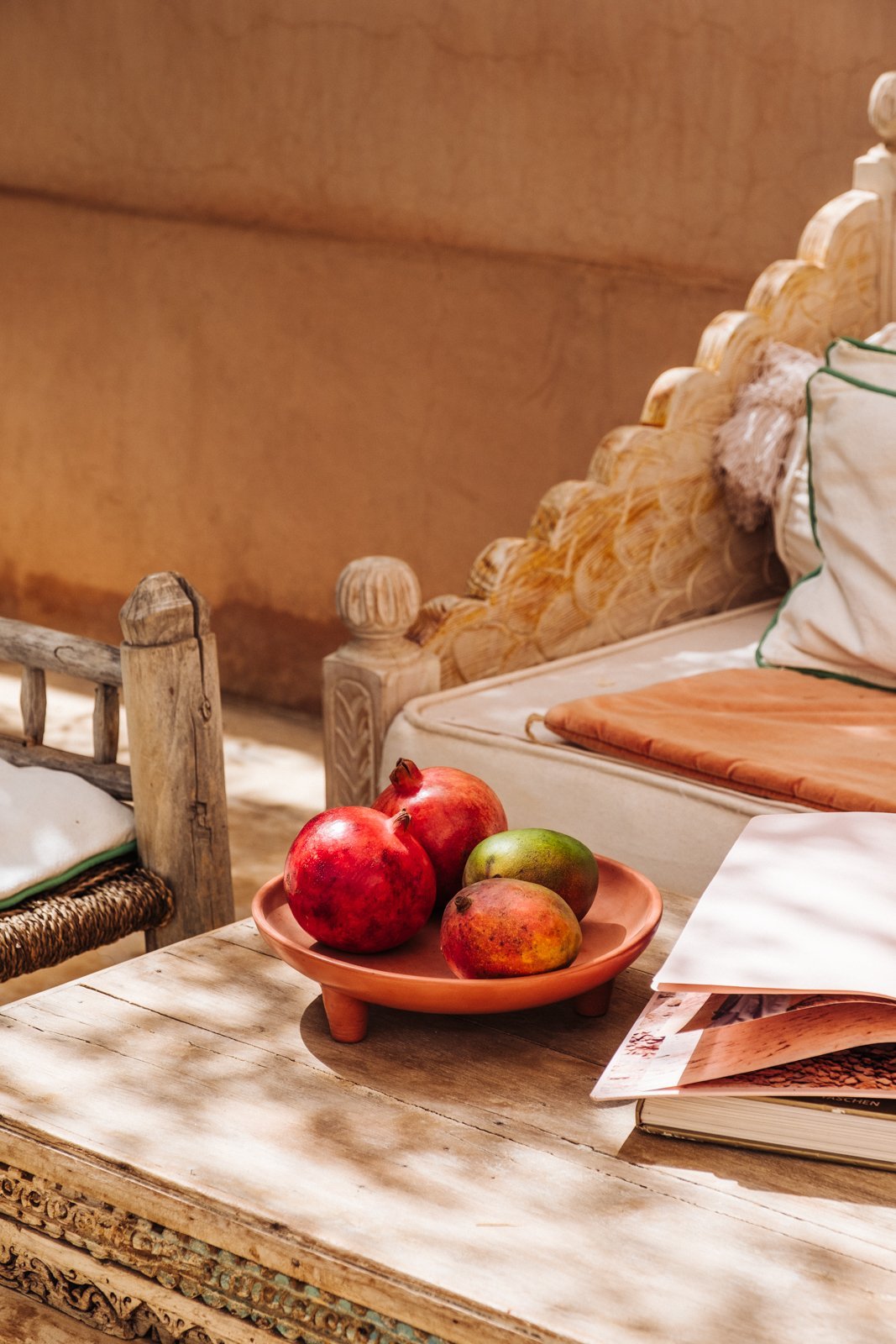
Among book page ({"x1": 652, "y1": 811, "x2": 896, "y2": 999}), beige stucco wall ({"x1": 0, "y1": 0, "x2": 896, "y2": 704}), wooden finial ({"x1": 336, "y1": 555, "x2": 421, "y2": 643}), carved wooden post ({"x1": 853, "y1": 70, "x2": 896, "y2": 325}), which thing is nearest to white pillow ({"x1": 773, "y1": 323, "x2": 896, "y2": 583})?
carved wooden post ({"x1": 853, "y1": 70, "x2": 896, "y2": 325})

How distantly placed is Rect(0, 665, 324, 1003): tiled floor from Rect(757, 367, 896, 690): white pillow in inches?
45.5

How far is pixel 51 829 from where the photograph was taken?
68.6 inches

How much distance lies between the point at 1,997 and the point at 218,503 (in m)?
1.97

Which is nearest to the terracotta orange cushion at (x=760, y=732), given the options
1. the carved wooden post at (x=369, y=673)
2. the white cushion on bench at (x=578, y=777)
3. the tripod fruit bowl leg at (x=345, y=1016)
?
the white cushion on bench at (x=578, y=777)

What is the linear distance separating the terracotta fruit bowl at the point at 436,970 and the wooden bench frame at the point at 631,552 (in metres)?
0.84

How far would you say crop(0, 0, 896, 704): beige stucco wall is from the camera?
10.5ft

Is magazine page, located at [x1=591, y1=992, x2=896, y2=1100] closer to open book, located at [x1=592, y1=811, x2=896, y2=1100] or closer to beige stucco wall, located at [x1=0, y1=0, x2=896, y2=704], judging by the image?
open book, located at [x1=592, y1=811, x2=896, y2=1100]

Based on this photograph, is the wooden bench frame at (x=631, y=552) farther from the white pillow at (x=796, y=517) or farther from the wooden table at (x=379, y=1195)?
the wooden table at (x=379, y=1195)

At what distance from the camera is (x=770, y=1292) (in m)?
0.88

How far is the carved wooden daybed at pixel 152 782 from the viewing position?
170cm

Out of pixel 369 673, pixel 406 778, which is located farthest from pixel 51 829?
pixel 406 778

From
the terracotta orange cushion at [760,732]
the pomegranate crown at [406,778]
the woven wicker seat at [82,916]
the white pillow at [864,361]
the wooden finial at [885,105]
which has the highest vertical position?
the wooden finial at [885,105]

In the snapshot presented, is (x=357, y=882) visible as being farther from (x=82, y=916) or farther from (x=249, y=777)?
(x=249, y=777)

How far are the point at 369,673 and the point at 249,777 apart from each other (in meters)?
1.55
